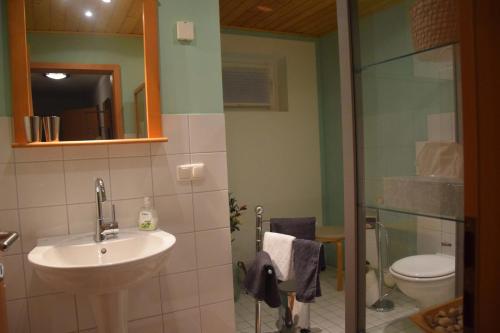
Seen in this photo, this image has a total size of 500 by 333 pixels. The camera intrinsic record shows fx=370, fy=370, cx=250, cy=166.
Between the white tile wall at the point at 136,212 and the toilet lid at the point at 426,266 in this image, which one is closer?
the toilet lid at the point at 426,266

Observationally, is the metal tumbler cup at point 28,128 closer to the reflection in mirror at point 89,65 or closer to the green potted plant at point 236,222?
the reflection in mirror at point 89,65

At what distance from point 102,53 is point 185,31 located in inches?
15.9

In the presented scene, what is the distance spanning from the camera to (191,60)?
1.85 m

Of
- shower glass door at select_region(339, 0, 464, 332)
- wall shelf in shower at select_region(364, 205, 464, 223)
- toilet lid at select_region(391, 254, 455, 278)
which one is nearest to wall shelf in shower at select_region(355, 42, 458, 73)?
shower glass door at select_region(339, 0, 464, 332)

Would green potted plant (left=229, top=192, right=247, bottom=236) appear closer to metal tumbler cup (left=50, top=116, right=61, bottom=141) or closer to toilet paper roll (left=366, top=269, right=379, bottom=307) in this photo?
metal tumbler cup (left=50, top=116, right=61, bottom=141)

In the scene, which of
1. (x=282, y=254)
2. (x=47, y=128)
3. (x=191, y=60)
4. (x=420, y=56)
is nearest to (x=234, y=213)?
(x=282, y=254)

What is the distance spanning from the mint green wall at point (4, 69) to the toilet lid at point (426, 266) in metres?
1.63

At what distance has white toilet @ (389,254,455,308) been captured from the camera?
1.02 meters

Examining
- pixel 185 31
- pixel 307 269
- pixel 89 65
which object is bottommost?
pixel 307 269

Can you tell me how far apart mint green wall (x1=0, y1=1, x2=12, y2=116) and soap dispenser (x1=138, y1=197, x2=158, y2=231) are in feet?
2.24

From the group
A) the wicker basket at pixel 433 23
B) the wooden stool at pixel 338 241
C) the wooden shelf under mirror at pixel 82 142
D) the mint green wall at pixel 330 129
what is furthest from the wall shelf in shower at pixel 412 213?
the mint green wall at pixel 330 129

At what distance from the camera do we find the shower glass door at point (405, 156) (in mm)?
963

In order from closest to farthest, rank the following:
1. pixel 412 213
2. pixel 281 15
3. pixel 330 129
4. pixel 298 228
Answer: pixel 412 213
pixel 298 228
pixel 281 15
pixel 330 129

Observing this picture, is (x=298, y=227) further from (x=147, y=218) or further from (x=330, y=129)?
(x=330, y=129)
